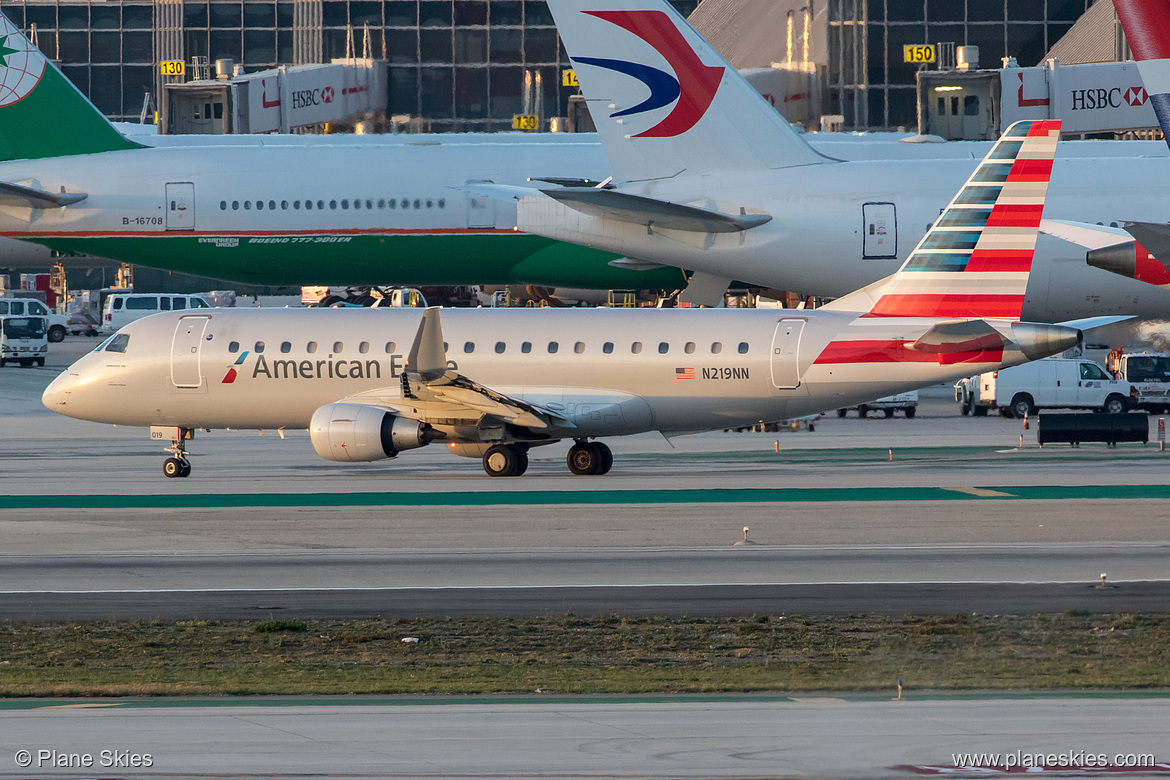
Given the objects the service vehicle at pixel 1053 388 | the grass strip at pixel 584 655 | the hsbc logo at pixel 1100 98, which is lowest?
the grass strip at pixel 584 655

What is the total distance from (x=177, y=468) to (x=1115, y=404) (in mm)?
30327

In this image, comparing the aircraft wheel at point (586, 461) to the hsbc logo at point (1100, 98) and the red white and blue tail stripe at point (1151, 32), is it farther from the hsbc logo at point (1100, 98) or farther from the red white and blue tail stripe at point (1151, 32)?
the hsbc logo at point (1100, 98)

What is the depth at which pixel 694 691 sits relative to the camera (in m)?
13.8

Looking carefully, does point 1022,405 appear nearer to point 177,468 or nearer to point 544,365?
point 544,365

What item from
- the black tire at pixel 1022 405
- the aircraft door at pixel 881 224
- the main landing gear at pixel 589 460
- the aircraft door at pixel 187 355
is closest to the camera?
the main landing gear at pixel 589 460

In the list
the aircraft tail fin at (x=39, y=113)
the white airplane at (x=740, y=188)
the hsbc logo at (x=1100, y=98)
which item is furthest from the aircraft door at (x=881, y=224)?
the hsbc logo at (x=1100, y=98)

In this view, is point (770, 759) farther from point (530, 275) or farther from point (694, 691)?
point (530, 275)

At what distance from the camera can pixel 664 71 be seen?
38688mm

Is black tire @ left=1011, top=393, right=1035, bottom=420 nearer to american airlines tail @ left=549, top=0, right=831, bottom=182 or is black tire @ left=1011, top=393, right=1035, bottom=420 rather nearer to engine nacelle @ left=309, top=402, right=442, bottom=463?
american airlines tail @ left=549, top=0, right=831, bottom=182

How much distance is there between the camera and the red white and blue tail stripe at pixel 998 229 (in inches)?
1219

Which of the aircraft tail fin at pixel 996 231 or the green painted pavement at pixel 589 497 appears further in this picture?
the aircraft tail fin at pixel 996 231

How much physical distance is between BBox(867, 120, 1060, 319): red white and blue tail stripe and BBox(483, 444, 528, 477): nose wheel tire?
9438 millimetres

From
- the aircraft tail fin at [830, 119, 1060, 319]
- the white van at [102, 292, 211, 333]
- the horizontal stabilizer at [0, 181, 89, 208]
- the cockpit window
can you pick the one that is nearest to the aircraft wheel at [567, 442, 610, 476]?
the aircraft tail fin at [830, 119, 1060, 319]

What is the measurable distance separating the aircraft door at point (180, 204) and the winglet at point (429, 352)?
18.8 m
